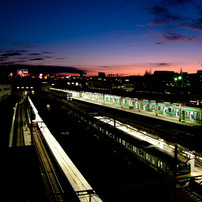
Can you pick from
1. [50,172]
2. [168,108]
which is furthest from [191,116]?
[50,172]

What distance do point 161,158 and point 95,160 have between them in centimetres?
454

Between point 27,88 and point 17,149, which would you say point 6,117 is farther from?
point 27,88

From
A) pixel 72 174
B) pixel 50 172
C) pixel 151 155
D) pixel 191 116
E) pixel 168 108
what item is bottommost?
pixel 50 172

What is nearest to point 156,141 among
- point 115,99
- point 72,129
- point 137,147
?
point 137,147

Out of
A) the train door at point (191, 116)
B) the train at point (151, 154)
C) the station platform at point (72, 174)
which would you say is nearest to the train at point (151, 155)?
the train at point (151, 154)

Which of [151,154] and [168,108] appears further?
[168,108]

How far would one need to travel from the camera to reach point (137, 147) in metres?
9.48

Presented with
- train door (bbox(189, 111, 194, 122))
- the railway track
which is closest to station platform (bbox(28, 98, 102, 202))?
the railway track

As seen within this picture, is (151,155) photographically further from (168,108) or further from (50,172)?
(168,108)

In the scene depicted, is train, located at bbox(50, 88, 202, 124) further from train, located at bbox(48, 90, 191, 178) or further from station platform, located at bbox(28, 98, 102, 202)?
station platform, located at bbox(28, 98, 102, 202)

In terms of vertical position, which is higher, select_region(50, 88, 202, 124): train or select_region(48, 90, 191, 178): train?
select_region(50, 88, 202, 124): train

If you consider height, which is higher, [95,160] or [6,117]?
[6,117]

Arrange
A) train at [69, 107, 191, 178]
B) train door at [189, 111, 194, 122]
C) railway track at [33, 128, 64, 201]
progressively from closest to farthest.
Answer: train at [69, 107, 191, 178]
railway track at [33, 128, 64, 201]
train door at [189, 111, 194, 122]

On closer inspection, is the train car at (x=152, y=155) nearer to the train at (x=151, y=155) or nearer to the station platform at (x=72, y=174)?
the train at (x=151, y=155)
